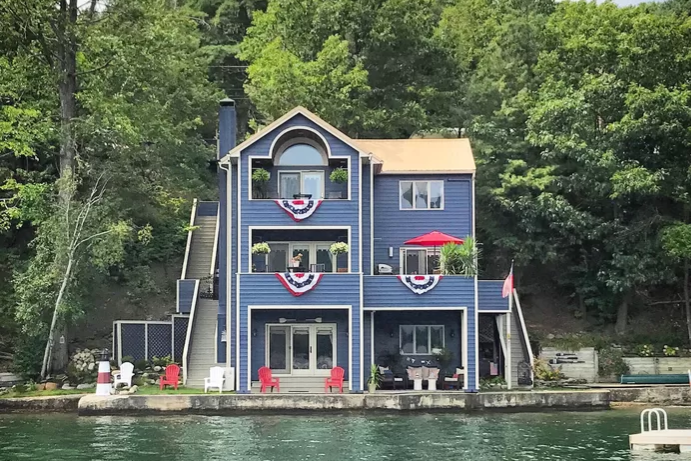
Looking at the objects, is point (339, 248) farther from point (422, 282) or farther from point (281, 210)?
point (422, 282)

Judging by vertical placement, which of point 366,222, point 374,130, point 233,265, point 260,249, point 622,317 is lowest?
point 622,317

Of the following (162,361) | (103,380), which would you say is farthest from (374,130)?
(103,380)

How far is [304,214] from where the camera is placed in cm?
3325

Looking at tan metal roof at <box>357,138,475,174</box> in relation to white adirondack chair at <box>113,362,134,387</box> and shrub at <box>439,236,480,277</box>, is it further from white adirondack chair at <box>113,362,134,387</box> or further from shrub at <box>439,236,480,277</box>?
white adirondack chair at <box>113,362,134,387</box>

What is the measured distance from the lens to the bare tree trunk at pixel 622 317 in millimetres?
40031

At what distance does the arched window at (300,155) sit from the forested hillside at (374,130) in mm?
5962

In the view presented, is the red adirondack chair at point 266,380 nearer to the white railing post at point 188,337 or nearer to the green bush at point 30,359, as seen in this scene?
the white railing post at point 188,337

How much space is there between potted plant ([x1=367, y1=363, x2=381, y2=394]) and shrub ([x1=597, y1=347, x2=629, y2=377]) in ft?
30.1

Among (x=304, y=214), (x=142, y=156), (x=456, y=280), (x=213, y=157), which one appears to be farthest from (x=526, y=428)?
(x=213, y=157)

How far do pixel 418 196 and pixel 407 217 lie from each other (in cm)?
92

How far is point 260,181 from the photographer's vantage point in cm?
3419

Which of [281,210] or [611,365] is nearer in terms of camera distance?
[281,210]

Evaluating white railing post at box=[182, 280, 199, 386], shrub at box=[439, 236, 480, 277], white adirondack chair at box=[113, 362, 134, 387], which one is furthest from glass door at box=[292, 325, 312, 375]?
white adirondack chair at box=[113, 362, 134, 387]

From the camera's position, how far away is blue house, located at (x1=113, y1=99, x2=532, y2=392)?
32.4 m
